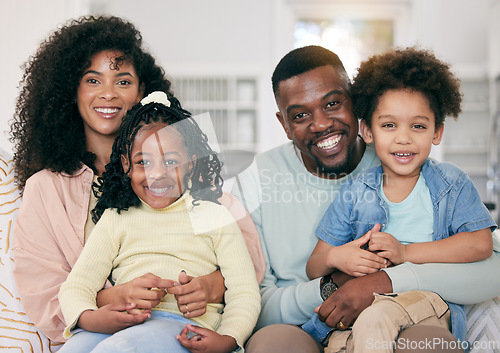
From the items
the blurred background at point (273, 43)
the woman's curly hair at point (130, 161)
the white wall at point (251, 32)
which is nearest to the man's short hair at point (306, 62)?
the woman's curly hair at point (130, 161)

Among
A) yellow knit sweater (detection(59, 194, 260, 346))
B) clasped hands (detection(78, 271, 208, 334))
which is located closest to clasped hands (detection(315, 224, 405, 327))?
yellow knit sweater (detection(59, 194, 260, 346))

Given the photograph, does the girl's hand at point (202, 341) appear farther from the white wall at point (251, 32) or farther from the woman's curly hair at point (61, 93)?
the white wall at point (251, 32)

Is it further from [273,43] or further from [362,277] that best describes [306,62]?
[273,43]

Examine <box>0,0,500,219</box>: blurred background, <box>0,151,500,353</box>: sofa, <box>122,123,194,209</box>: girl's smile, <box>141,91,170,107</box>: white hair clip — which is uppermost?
<box>0,0,500,219</box>: blurred background

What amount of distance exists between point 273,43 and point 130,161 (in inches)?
154

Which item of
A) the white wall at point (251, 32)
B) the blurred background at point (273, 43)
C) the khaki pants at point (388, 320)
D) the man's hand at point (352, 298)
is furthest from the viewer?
the white wall at point (251, 32)

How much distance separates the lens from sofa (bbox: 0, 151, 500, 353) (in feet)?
3.33

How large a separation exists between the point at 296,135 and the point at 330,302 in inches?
17.0

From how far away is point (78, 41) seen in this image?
4.14ft

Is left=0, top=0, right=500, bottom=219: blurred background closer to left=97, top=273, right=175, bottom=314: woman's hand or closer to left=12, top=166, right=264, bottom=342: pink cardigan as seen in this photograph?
left=12, top=166, right=264, bottom=342: pink cardigan

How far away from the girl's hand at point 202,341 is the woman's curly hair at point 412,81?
638 millimetres

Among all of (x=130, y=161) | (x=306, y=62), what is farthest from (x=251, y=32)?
(x=130, y=161)

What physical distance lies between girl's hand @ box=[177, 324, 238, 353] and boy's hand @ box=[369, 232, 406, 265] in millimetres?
370

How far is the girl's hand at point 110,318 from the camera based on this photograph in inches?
36.5
